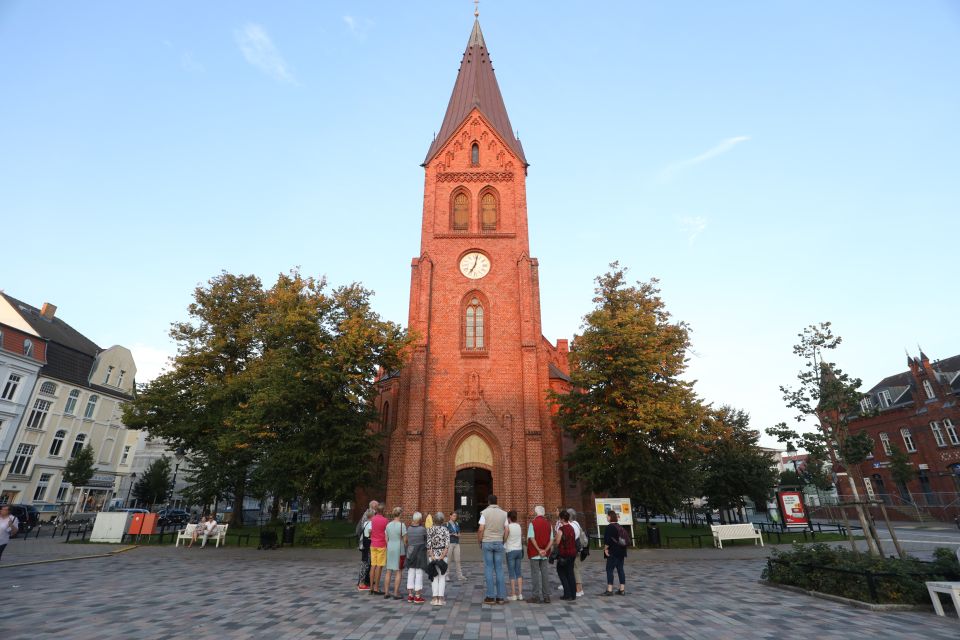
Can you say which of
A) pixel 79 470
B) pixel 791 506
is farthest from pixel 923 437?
pixel 79 470

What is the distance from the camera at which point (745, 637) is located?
6766mm

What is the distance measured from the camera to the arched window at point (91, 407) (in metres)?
40.8

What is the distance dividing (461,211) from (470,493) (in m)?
16.4

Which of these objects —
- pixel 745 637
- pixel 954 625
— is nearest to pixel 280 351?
pixel 745 637

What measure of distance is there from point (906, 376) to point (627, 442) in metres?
38.0

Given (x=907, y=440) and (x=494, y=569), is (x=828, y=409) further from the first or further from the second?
(x=907, y=440)

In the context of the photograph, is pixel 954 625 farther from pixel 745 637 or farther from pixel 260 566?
pixel 260 566

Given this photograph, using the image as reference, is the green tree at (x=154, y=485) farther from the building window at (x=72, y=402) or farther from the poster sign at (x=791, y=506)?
the poster sign at (x=791, y=506)

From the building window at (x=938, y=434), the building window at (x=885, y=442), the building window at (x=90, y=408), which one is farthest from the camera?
the building window at (x=90, y=408)

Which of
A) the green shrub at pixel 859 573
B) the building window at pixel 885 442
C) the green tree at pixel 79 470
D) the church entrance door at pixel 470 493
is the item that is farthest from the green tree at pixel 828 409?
the green tree at pixel 79 470

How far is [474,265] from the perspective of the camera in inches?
1087

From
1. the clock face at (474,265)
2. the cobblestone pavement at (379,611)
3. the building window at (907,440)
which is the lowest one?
the cobblestone pavement at (379,611)

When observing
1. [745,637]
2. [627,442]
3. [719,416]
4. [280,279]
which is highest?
Result: [280,279]

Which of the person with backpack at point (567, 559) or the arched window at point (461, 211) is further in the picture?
the arched window at point (461, 211)
